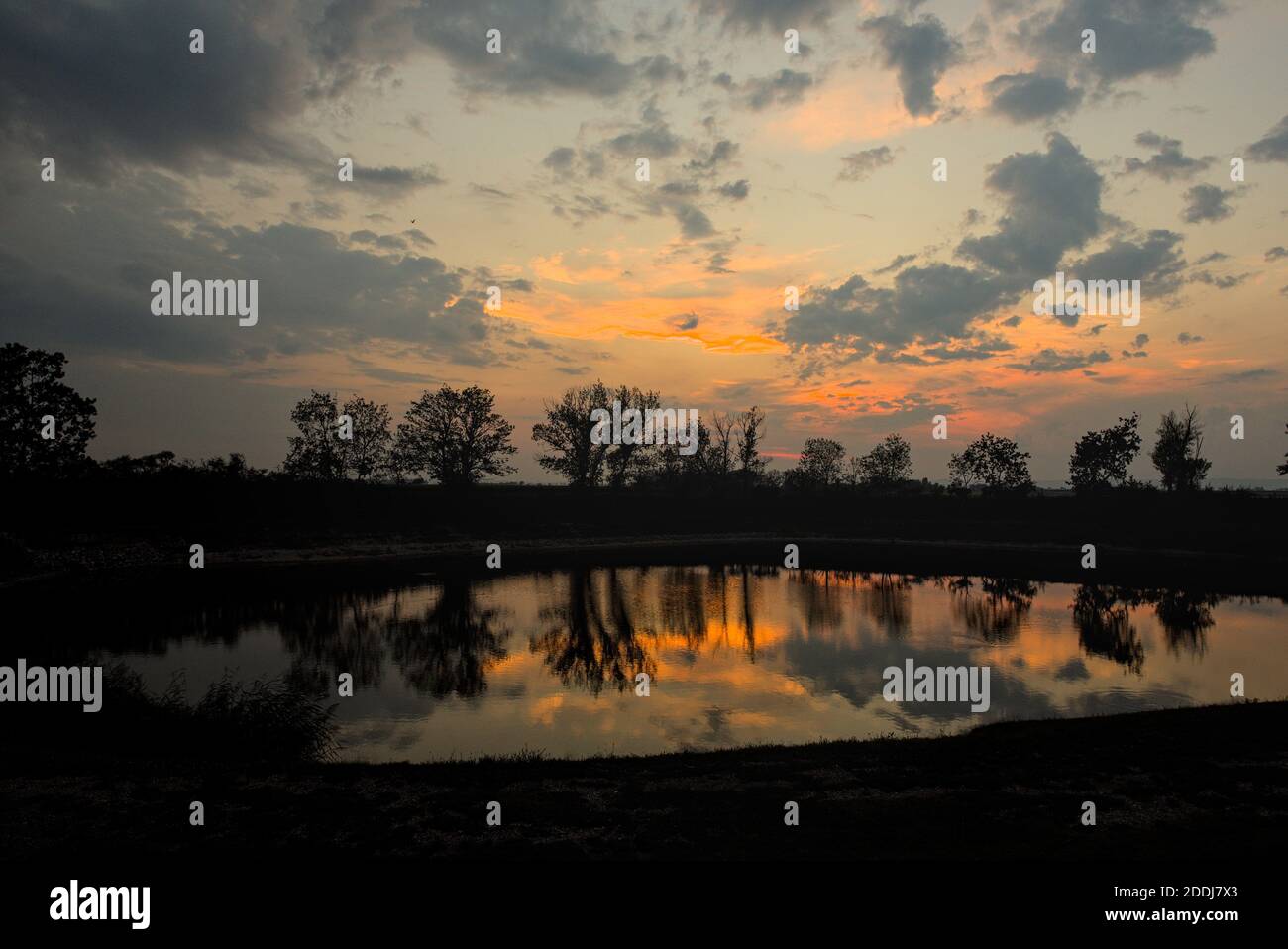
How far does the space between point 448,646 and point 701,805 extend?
21.3 metres

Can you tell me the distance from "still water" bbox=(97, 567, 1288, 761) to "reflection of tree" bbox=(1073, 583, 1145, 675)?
7.2 inches

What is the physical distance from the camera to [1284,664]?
28.1 metres

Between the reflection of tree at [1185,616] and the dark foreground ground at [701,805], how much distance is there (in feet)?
63.1

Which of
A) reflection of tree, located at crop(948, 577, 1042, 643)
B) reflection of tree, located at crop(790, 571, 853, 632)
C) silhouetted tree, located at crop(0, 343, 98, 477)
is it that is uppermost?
silhouetted tree, located at crop(0, 343, 98, 477)

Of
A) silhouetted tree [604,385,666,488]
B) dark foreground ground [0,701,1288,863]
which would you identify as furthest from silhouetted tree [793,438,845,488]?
dark foreground ground [0,701,1288,863]

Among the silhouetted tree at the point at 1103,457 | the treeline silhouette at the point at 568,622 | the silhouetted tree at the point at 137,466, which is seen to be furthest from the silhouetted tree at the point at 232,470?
the silhouetted tree at the point at 1103,457

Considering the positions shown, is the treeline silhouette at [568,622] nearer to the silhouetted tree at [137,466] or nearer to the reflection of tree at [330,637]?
the reflection of tree at [330,637]

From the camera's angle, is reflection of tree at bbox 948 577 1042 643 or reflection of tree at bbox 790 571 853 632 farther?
reflection of tree at bbox 790 571 853 632

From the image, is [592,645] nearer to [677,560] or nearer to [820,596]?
[820,596]

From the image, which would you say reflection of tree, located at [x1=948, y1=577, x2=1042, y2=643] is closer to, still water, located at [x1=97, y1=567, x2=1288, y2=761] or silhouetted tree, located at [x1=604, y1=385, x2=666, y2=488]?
still water, located at [x1=97, y1=567, x2=1288, y2=761]

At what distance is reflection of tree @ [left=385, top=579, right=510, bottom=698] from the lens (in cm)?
2492

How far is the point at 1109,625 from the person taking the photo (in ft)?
121

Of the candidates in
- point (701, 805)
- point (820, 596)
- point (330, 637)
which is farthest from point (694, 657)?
point (820, 596)
